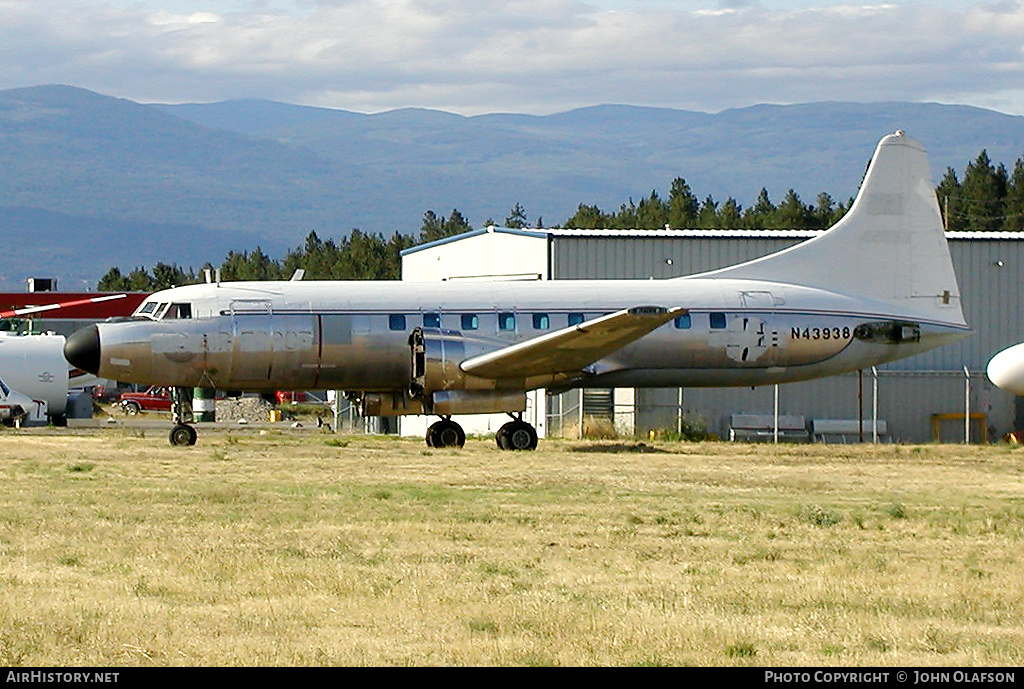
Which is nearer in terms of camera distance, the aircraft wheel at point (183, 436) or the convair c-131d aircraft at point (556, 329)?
the convair c-131d aircraft at point (556, 329)

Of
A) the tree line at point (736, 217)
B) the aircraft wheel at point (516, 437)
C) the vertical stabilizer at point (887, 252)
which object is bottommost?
the aircraft wheel at point (516, 437)

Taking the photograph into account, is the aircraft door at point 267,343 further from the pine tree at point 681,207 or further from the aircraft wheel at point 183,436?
the pine tree at point 681,207

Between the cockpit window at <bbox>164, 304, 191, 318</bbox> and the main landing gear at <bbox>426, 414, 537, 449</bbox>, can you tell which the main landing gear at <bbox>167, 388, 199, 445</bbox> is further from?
the main landing gear at <bbox>426, 414, 537, 449</bbox>

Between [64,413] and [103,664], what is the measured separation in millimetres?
43089

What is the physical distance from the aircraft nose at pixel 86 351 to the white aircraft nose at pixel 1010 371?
18463mm

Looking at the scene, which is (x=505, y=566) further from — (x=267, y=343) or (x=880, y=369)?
(x=880, y=369)

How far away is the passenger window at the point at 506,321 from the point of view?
3306 cm

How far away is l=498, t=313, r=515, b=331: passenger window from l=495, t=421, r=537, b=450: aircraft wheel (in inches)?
79.6

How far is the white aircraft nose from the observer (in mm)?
32344

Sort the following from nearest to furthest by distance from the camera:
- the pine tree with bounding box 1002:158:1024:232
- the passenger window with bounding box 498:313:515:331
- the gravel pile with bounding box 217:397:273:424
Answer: the passenger window with bounding box 498:313:515:331 → the gravel pile with bounding box 217:397:273:424 → the pine tree with bounding box 1002:158:1024:232

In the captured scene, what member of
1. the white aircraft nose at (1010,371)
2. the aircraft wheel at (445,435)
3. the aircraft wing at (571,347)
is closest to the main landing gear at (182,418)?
the aircraft wheel at (445,435)

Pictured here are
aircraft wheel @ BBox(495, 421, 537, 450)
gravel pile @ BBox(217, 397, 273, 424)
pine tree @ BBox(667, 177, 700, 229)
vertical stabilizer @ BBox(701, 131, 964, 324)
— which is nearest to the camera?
aircraft wheel @ BBox(495, 421, 537, 450)

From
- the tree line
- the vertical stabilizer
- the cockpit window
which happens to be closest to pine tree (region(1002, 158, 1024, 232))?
the tree line

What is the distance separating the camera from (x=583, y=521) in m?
19.0
